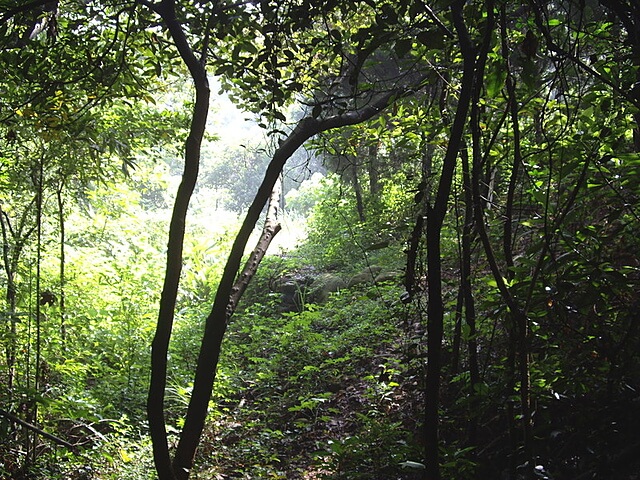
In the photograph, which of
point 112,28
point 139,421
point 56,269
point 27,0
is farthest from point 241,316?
point 27,0

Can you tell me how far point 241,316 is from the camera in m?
9.02

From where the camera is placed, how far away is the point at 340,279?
959 centimetres

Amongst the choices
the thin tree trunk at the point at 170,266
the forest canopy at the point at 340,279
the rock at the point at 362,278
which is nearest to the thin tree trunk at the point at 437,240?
the forest canopy at the point at 340,279

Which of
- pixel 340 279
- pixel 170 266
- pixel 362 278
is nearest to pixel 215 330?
pixel 170 266

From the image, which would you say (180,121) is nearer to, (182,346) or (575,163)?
(182,346)

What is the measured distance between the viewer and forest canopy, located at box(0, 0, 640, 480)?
2.05 meters

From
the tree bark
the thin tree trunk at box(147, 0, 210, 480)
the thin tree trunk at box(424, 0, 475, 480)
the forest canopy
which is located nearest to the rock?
the forest canopy

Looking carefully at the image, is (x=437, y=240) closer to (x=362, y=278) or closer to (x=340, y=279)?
(x=362, y=278)

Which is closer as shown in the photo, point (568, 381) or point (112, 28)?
point (568, 381)

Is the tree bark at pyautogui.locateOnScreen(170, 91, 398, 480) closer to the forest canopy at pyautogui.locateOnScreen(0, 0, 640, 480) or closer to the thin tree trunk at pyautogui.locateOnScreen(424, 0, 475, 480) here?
the forest canopy at pyautogui.locateOnScreen(0, 0, 640, 480)

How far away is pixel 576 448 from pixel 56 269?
608 centimetres

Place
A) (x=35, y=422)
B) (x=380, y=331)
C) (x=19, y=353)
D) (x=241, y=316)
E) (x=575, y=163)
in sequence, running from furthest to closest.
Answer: (x=241, y=316) < (x=380, y=331) < (x=19, y=353) < (x=35, y=422) < (x=575, y=163)

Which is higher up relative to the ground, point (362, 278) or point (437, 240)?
point (362, 278)

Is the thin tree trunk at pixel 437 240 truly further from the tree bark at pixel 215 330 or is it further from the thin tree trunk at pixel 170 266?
the thin tree trunk at pixel 170 266
